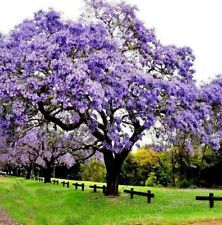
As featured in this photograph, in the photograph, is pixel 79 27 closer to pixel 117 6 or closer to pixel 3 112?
pixel 117 6

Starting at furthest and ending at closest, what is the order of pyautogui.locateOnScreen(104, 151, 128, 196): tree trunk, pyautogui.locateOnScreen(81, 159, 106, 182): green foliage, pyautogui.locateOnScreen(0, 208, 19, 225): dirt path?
1. pyautogui.locateOnScreen(81, 159, 106, 182): green foliage
2. pyautogui.locateOnScreen(104, 151, 128, 196): tree trunk
3. pyautogui.locateOnScreen(0, 208, 19, 225): dirt path

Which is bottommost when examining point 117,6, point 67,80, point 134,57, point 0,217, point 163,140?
point 0,217

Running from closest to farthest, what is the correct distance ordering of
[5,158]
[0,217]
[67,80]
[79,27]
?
[0,217] → [67,80] → [79,27] → [5,158]

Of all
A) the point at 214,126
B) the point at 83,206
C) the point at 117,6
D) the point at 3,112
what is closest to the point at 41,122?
the point at 3,112

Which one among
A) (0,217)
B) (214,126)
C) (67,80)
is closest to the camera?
(0,217)

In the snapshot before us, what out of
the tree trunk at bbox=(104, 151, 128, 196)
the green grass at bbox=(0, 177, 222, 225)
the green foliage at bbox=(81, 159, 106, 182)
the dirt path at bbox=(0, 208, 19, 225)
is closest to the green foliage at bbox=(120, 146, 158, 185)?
the green foliage at bbox=(81, 159, 106, 182)

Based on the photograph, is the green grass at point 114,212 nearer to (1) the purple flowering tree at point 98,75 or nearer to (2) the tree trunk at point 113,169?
(2) the tree trunk at point 113,169

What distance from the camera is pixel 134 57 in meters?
34.2

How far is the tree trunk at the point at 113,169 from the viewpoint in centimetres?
3615

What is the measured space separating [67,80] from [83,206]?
846cm

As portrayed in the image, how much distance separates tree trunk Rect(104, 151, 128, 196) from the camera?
36.1 m

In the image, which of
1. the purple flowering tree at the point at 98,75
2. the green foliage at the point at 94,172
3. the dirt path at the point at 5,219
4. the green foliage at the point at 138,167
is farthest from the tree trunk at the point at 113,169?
the green foliage at the point at 94,172

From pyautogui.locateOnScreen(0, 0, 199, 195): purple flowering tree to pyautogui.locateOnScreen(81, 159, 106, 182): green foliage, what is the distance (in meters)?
49.7

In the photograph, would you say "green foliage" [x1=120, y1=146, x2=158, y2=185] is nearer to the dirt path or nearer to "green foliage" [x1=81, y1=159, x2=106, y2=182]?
"green foliage" [x1=81, y1=159, x2=106, y2=182]
